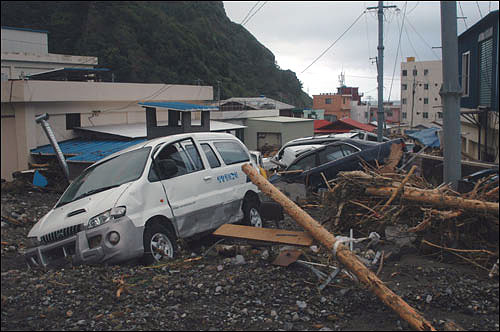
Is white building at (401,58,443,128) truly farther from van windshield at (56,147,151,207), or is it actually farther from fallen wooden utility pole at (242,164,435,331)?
fallen wooden utility pole at (242,164,435,331)

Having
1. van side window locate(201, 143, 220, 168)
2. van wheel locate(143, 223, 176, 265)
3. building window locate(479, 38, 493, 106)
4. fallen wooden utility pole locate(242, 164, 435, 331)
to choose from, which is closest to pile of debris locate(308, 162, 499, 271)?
fallen wooden utility pole locate(242, 164, 435, 331)

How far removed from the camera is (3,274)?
5230 mm

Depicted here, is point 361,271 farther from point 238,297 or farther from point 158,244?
point 158,244

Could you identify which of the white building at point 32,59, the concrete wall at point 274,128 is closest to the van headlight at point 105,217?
the white building at point 32,59

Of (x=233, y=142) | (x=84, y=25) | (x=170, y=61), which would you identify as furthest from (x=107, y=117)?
(x=233, y=142)

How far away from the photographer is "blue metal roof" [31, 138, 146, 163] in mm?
16391

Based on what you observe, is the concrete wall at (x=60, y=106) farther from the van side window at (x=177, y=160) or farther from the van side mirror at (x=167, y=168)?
the van side mirror at (x=167, y=168)

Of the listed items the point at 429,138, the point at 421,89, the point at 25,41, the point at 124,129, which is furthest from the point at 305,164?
the point at 421,89

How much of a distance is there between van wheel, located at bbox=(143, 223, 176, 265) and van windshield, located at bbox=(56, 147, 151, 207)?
0.79m

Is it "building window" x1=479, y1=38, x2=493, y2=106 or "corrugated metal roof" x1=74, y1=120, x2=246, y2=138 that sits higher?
"building window" x1=479, y1=38, x2=493, y2=106

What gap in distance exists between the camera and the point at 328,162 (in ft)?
41.0

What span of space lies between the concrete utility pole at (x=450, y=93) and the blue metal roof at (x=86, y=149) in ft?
39.4

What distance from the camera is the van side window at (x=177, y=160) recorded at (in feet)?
22.4

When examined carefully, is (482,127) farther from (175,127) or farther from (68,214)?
(68,214)
